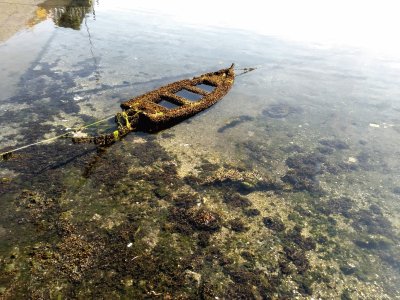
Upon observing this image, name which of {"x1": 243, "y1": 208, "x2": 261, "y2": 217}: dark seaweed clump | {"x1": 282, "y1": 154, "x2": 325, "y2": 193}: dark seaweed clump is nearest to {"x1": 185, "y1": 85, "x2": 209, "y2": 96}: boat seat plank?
{"x1": 282, "y1": 154, "x2": 325, "y2": 193}: dark seaweed clump

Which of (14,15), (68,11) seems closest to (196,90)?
(14,15)

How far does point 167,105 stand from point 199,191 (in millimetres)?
5594

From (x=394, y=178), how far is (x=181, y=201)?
8392 mm

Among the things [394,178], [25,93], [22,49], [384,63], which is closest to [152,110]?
[25,93]

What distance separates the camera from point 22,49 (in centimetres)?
1953

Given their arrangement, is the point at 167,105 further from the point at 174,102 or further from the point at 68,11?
the point at 68,11

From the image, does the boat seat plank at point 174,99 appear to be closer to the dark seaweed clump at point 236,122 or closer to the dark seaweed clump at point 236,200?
the dark seaweed clump at point 236,122

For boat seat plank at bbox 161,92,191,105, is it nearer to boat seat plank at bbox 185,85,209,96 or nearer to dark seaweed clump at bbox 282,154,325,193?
boat seat plank at bbox 185,85,209,96

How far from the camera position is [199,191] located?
10.2 metres

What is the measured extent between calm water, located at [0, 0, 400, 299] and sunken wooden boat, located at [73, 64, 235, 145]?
1.99ft

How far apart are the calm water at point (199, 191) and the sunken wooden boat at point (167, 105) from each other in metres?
0.61

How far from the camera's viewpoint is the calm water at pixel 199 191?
25.2 ft

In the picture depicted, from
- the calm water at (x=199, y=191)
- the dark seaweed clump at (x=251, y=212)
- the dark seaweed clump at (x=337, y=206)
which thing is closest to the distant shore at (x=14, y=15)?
the calm water at (x=199, y=191)

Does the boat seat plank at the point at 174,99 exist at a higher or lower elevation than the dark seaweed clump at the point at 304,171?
higher
